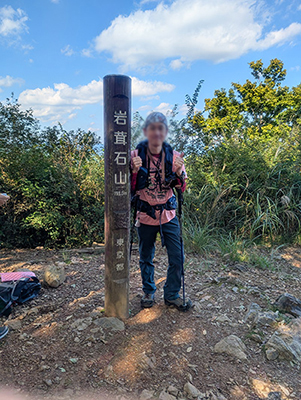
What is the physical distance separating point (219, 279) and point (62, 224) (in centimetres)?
311

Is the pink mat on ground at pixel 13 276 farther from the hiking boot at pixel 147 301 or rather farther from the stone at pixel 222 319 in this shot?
the stone at pixel 222 319

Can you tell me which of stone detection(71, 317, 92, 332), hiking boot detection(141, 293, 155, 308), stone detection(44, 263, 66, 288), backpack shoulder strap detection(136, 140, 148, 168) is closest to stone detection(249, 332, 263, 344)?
hiking boot detection(141, 293, 155, 308)

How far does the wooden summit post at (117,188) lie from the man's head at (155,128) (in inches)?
6.7

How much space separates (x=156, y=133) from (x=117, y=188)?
584 millimetres

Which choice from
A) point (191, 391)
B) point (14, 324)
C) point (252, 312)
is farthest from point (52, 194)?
point (191, 391)

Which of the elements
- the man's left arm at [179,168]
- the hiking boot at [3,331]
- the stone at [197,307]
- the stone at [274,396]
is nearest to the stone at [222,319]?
the stone at [197,307]

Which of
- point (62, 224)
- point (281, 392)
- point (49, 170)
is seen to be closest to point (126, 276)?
point (281, 392)

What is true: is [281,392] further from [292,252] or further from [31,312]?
[292,252]

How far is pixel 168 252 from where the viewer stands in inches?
117

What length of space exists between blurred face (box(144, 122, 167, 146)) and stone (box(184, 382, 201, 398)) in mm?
1888

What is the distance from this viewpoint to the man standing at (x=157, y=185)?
2662 mm

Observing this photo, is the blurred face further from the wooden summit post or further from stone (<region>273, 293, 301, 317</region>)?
stone (<region>273, 293, 301, 317</region>)

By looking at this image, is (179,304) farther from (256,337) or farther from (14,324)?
(14,324)

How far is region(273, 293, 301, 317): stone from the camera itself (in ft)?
10.7
